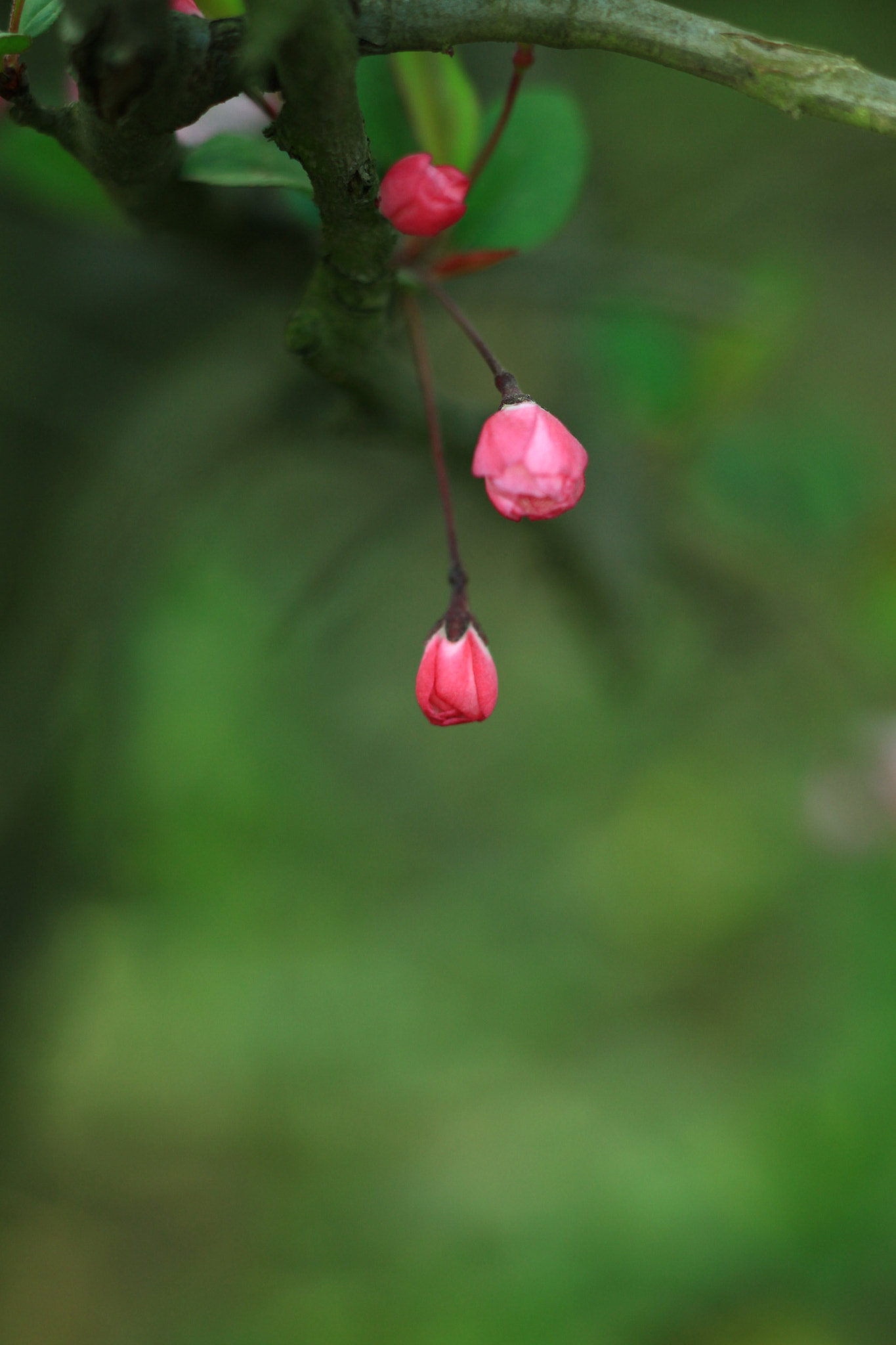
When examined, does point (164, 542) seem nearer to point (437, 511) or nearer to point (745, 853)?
point (437, 511)

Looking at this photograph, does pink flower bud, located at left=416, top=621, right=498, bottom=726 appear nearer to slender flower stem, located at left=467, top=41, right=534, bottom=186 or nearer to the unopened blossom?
slender flower stem, located at left=467, top=41, right=534, bottom=186

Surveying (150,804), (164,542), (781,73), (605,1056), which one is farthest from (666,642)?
(781,73)

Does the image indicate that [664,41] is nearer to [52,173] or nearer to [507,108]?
[507,108]

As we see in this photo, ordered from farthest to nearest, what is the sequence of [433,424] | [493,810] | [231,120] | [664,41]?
[493,810], [231,120], [433,424], [664,41]

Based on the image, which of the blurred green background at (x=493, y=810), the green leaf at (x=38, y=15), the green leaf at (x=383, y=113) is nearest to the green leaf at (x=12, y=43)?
the green leaf at (x=38, y=15)

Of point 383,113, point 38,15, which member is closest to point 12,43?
point 38,15
